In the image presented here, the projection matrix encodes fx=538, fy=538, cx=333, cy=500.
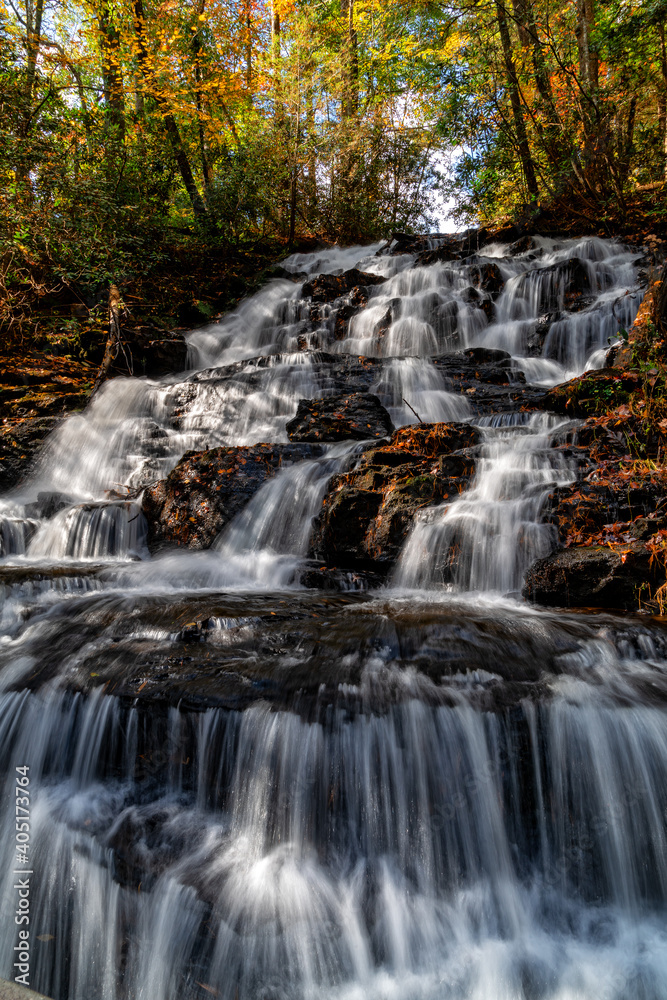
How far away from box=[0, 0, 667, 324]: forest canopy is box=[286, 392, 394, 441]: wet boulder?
22.2ft

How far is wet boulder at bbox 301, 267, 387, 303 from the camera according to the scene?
12.9m

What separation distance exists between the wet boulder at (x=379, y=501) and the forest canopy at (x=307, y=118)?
8652 mm

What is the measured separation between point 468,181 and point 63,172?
11.2 m

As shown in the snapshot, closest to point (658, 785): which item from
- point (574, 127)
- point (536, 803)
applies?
point (536, 803)

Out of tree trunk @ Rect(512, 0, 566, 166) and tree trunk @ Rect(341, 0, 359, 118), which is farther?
tree trunk @ Rect(341, 0, 359, 118)

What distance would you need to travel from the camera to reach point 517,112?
13.7 m

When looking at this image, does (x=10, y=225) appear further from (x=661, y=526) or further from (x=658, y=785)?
(x=658, y=785)

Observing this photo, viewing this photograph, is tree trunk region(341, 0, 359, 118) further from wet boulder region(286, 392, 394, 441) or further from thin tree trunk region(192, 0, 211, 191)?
wet boulder region(286, 392, 394, 441)

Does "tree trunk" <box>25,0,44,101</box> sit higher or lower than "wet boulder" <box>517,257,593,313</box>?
higher

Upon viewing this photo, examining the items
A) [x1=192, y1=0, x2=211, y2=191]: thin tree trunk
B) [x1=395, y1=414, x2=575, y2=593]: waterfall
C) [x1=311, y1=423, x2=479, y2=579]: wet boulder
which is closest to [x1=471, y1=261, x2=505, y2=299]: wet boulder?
[x1=311, y1=423, x2=479, y2=579]: wet boulder

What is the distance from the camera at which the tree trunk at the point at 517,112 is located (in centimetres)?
1327

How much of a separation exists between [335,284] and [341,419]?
6732 mm

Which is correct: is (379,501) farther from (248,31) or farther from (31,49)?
(248,31)

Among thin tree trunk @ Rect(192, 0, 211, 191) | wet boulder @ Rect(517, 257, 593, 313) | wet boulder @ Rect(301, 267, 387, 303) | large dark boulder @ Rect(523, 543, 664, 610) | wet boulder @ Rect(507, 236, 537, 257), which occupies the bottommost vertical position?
large dark boulder @ Rect(523, 543, 664, 610)
